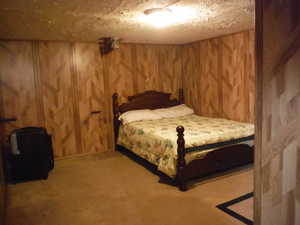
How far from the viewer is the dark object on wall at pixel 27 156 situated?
11.3 ft

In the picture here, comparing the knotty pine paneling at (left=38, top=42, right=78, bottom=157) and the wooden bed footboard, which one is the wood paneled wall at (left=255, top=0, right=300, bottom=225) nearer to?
the wooden bed footboard

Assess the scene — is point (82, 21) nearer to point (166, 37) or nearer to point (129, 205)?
point (166, 37)

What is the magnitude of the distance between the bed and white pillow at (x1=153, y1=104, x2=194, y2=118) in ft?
1.36

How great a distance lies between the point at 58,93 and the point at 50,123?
0.56 metres

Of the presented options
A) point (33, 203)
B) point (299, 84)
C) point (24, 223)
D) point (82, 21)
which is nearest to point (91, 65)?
point (82, 21)

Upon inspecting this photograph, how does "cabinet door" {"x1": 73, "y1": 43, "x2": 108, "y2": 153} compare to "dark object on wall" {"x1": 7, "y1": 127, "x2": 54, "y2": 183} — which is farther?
"cabinet door" {"x1": 73, "y1": 43, "x2": 108, "y2": 153}

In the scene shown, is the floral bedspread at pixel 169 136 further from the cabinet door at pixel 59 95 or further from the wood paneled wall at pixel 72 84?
the cabinet door at pixel 59 95

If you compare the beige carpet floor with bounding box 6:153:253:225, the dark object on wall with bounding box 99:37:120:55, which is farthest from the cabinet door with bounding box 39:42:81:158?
the beige carpet floor with bounding box 6:153:253:225

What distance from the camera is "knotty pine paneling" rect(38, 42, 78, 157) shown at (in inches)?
168

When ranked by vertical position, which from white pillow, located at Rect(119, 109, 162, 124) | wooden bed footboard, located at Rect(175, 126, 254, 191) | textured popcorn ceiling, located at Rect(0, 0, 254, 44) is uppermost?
textured popcorn ceiling, located at Rect(0, 0, 254, 44)

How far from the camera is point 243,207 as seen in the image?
2584 mm

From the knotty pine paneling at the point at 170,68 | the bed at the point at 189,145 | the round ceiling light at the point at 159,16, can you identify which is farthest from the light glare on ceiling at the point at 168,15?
the knotty pine paneling at the point at 170,68

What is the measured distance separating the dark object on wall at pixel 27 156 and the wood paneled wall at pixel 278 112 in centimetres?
303

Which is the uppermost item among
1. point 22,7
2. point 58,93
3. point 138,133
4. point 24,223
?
point 22,7
